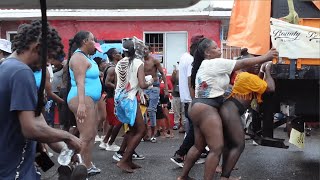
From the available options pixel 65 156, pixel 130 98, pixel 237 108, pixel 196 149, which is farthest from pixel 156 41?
pixel 65 156

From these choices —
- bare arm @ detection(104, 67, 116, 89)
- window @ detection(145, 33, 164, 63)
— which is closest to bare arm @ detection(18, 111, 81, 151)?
bare arm @ detection(104, 67, 116, 89)

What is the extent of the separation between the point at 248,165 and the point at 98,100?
8.14 feet

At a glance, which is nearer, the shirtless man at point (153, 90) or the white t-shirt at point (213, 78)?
the white t-shirt at point (213, 78)

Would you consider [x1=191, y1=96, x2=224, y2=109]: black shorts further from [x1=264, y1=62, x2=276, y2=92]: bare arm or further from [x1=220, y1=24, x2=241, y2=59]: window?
[x1=220, y1=24, x2=241, y2=59]: window

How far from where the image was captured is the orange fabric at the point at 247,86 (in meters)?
5.82

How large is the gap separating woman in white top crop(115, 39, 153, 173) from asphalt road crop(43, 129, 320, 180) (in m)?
0.28

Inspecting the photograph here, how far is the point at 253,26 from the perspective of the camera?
6.36m

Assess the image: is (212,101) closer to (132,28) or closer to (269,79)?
(269,79)

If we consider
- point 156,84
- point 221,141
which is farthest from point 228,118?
point 156,84

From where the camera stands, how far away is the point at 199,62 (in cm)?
620

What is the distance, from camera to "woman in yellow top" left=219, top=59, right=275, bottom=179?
5590 mm

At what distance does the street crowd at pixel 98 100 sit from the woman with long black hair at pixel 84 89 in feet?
0.04

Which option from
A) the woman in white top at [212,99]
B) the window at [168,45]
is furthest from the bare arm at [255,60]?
the window at [168,45]

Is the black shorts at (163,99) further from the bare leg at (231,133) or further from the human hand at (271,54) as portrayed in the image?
the human hand at (271,54)
